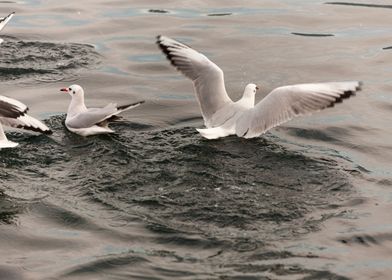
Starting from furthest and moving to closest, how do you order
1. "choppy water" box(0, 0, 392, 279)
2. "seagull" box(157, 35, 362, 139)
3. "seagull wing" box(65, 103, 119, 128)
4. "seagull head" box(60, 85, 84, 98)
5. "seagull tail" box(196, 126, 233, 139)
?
"seagull head" box(60, 85, 84, 98) → "seagull wing" box(65, 103, 119, 128) → "seagull tail" box(196, 126, 233, 139) → "seagull" box(157, 35, 362, 139) → "choppy water" box(0, 0, 392, 279)

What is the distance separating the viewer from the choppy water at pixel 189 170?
306 inches

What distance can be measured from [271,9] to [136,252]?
11534mm

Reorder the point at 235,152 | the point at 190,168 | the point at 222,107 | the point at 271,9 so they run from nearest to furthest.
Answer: the point at 190,168 < the point at 235,152 < the point at 222,107 < the point at 271,9

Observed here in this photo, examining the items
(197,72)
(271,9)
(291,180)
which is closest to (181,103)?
(197,72)

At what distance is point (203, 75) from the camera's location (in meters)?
11.7

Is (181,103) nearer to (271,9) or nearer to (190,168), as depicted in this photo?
(190,168)

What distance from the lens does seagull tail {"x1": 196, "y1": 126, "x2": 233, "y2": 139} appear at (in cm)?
1088

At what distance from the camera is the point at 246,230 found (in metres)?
8.16

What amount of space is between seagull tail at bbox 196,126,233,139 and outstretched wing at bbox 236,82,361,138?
0.61 ft

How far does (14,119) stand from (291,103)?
3.31 metres

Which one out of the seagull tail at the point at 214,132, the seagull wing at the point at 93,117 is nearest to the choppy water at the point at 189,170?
the seagull tail at the point at 214,132

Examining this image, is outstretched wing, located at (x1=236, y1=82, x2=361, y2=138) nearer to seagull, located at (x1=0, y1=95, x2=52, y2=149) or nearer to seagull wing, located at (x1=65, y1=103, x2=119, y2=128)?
seagull wing, located at (x1=65, y1=103, x2=119, y2=128)

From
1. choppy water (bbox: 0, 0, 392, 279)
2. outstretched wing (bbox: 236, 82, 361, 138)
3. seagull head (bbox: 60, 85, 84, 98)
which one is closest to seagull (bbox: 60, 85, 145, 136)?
choppy water (bbox: 0, 0, 392, 279)

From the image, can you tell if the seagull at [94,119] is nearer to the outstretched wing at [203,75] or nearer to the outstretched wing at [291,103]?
the outstretched wing at [203,75]
